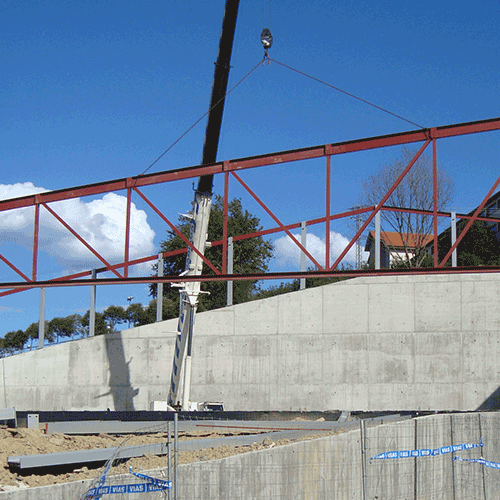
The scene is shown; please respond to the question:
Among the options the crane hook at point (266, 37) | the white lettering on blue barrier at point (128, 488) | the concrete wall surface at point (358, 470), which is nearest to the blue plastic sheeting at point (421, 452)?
the concrete wall surface at point (358, 470)

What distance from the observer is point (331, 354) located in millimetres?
23297

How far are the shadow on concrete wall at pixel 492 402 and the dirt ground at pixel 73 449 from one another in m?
10.6

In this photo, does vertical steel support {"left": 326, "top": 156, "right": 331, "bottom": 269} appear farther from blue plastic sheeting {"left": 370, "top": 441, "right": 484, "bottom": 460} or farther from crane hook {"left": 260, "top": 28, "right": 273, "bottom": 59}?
A: blue plastic sheeting {"left": 370, "top": 441, "right": 484, "bottom": 460}

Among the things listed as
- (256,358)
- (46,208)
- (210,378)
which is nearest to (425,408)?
(256,358)

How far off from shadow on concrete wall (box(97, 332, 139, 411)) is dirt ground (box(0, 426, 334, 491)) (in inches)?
322

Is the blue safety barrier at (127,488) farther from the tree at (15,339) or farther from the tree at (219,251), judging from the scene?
the tree at (15,339)

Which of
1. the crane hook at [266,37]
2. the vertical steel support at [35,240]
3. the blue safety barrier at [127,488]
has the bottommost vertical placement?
the blue safety barrier at [127,488]

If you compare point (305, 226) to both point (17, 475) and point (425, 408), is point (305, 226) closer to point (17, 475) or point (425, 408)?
point (425, 408)

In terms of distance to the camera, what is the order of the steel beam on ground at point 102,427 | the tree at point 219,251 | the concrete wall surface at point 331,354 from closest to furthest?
the steel beam on ground at point 102,427 → the concrete wall surface at point 331,354 → the tree at point 219,251

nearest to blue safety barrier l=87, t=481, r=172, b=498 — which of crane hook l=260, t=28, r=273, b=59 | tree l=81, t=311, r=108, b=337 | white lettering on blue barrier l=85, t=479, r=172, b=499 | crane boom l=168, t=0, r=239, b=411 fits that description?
white lettering on blue barrier l=85, t=479, r=172, b=499

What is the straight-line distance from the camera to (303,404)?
2311cm

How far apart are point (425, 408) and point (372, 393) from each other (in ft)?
6.18

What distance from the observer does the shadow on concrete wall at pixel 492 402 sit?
22.4 metres

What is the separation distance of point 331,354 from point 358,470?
10694mm
